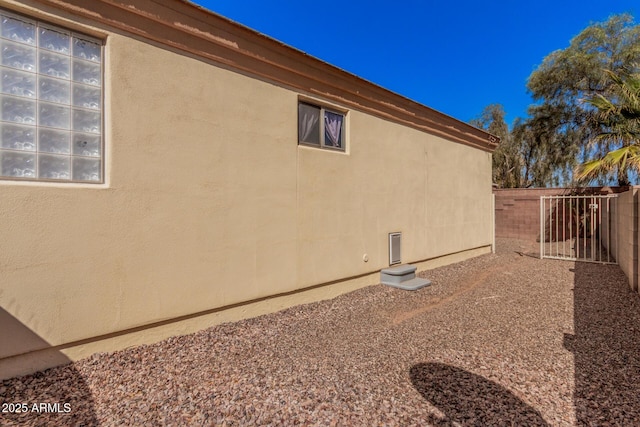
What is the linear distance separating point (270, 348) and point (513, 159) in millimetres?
22752

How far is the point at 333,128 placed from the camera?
5793 millimetres

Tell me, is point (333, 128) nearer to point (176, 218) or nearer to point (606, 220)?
point (176, 218)

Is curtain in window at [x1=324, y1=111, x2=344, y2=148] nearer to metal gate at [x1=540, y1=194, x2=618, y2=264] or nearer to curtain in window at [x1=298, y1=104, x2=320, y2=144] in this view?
curtain in window at [x1=298, y1=104, x2=320, y2=144]

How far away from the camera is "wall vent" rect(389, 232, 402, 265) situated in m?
6.82

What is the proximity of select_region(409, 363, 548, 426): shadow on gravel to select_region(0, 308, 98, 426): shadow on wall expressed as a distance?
103 inches

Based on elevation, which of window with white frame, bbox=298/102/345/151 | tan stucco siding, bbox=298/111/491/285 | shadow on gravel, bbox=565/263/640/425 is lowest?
shadow on gravel, bbox=565/263/640/425

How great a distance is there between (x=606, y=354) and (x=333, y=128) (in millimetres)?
4756

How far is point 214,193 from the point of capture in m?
4.11

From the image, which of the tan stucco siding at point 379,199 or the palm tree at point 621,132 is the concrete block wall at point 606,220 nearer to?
the palm tree at point 621,132

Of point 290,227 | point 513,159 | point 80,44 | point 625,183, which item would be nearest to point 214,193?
point 290,227

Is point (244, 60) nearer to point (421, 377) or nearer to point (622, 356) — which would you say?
point (421, 377)

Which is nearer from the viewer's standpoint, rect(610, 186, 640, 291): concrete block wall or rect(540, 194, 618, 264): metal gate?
rect(610, 186, 640, 291): concrete block wall

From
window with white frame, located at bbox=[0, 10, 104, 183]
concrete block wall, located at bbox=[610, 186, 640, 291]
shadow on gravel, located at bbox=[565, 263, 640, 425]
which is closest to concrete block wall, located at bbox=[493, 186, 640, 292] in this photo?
concrete block wall, located at bbox=[610, 186, 640, 291]

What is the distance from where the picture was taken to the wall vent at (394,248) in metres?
6.82
